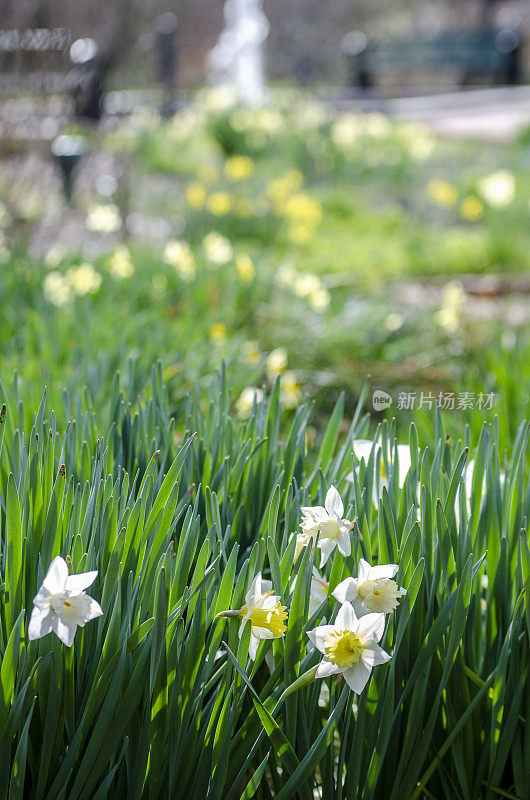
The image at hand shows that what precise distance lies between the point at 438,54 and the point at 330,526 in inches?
815

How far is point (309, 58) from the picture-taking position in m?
18.2

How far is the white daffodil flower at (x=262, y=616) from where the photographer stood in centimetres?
90

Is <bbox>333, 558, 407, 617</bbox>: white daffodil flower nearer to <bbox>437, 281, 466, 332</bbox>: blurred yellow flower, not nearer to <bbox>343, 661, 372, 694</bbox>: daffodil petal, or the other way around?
<bbox>343, 661, 372, 694</bbox>: daffodil petal

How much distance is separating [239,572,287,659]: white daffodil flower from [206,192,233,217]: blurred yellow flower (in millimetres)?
3828

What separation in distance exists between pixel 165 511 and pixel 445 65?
21.0 meters

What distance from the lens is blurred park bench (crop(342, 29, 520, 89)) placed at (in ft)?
63.7

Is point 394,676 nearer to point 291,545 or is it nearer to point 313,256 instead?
point 291,545

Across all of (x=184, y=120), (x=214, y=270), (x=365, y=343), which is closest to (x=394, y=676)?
(x=365, y=343)

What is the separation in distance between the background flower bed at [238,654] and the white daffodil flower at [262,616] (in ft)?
0.05

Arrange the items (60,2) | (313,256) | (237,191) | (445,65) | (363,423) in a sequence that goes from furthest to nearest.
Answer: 1. (445,65)
2. (237,191)
3. (313,256)
4. (60,2)
5. (363,423)

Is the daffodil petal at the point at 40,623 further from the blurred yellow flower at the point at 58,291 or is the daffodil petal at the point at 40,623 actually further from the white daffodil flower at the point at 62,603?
the blurred yellow flower at the point at 58,291

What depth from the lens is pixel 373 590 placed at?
3.00 ft

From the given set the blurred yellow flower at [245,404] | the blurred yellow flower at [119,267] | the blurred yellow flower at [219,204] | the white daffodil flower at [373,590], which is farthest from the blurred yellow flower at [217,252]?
the white daffodil flower at [373,590]

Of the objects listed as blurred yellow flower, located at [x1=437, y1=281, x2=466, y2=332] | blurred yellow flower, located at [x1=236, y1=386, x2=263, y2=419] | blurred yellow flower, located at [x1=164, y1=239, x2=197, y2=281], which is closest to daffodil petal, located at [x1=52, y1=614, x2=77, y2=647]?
blurred yellow flower, located at [x1=236, y1=386, x2=263, y2=419]
